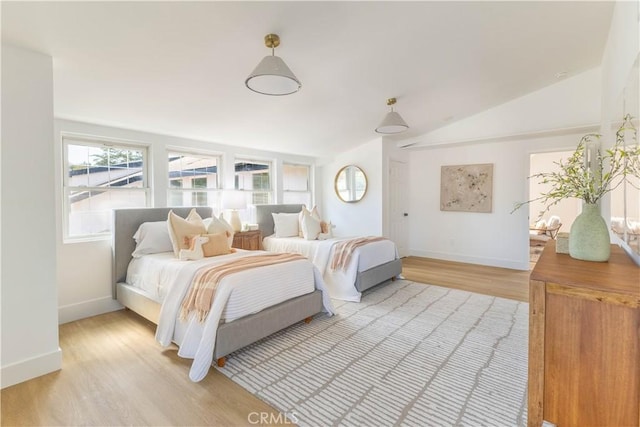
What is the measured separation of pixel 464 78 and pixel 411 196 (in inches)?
123

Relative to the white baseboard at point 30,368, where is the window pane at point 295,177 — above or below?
above

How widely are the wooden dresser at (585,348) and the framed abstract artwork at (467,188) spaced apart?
4.37m

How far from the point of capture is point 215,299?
2295 mm

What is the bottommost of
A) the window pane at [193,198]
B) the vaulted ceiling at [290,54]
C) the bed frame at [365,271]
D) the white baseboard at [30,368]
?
the white baseboard at [30,368]

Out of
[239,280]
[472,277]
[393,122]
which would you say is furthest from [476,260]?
[239,280]

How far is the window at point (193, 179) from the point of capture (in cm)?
422

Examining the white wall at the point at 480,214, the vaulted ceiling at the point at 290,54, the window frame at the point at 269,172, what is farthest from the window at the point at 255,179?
the white wall at the point at 480,214

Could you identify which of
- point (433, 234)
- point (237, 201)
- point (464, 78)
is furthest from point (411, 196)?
point (237, 201)

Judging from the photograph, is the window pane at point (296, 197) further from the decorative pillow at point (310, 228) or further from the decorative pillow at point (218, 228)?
the decorative pillow at point (218, 228)

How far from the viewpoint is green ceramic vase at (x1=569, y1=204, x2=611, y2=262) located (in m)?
1.70

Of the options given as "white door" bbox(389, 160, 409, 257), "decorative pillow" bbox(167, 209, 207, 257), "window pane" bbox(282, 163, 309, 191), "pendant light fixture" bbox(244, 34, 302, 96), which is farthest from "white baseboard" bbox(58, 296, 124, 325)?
"white door" bbox(389, 160, 409, 257)

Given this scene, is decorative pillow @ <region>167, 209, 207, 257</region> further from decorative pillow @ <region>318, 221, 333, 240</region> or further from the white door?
the white door

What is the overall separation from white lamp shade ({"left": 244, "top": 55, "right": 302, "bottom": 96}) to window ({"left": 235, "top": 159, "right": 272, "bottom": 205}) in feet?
9.16

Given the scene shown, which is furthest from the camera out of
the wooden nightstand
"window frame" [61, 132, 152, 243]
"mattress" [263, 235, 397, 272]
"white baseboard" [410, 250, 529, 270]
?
"white baseboard" [410, 250, 529, 270]
